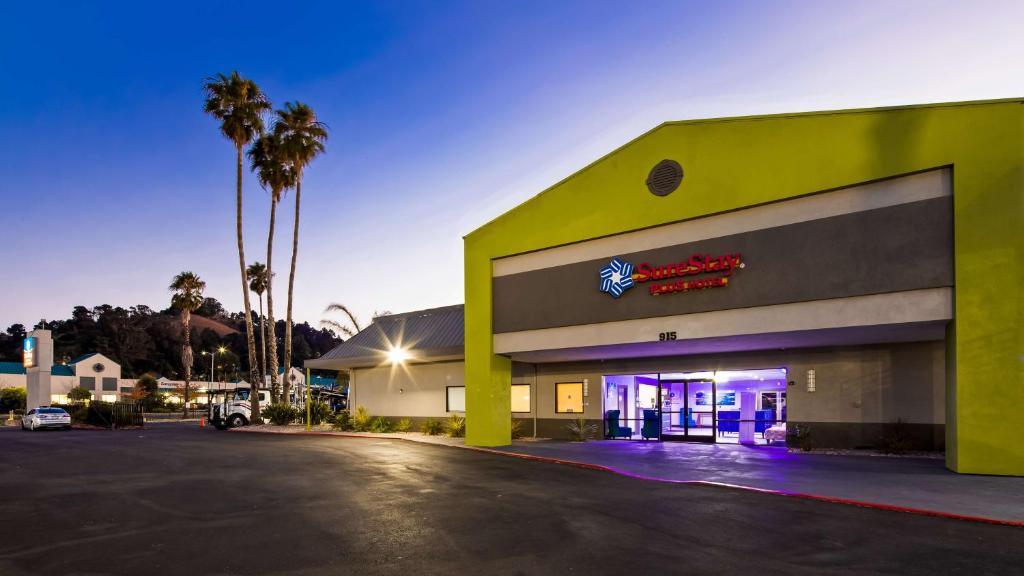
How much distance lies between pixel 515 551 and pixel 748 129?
13.8 meters

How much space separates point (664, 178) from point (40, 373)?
155ft

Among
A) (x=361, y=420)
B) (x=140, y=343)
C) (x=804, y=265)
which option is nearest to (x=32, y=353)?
(x=361, y=420)

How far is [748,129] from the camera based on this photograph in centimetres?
1783

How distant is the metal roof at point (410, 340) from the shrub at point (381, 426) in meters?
2.82

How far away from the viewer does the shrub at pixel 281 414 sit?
37.3m

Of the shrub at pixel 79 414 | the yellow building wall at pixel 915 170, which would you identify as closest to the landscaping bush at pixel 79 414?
the shrub at pixel 79 414

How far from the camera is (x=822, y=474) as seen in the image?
14.7 meters

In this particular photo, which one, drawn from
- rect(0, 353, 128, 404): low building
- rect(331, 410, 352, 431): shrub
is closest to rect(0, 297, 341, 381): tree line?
rect(0, 353, 128, 404): low building

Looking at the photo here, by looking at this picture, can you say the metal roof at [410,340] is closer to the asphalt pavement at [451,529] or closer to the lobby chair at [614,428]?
the lobby chair at [614,428]

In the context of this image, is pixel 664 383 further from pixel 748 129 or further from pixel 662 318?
pixel 748 129

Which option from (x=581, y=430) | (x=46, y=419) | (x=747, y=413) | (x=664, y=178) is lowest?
(x=46, y=419)

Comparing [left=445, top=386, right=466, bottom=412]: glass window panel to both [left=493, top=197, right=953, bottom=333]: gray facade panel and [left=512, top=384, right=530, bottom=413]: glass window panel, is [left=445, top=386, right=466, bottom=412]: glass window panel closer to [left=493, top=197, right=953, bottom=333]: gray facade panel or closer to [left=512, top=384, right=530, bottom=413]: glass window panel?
[left=512, top=384, right=530, bottom=413]: glass window panel

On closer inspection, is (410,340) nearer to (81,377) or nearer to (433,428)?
(433,428)

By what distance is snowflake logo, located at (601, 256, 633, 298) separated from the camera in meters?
20.2
